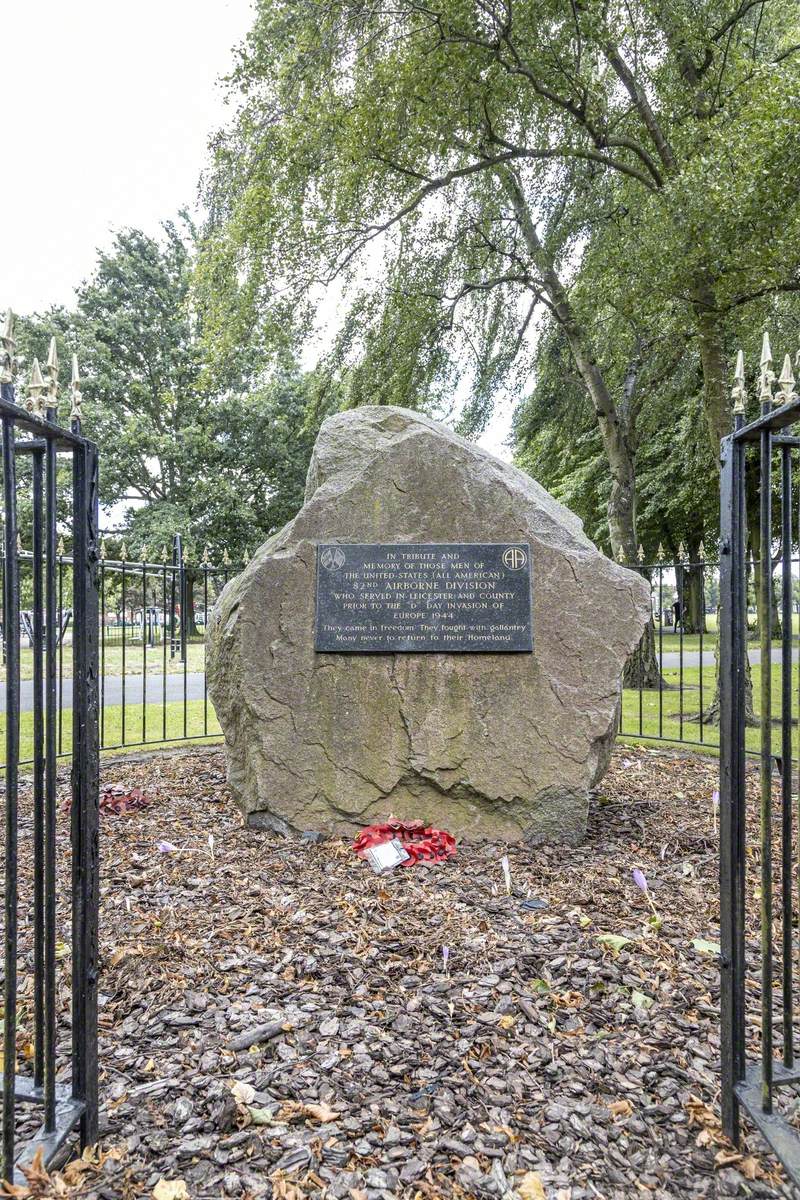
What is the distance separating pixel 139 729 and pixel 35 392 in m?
7.37

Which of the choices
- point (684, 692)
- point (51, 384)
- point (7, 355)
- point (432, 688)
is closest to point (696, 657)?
point (684, 692)

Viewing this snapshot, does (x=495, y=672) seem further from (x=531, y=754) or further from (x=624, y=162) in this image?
(x=624, y=162)

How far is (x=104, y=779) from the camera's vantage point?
18.7 feet

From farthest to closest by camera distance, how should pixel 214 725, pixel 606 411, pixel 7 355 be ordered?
pixel 606 411 → pixel 214 725 → pixel 7 355

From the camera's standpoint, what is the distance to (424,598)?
4270 millimetres

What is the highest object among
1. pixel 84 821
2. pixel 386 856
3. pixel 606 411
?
pixel 606 411

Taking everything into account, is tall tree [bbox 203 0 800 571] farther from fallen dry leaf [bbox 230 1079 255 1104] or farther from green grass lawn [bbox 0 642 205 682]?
green grass lawn [bbox 0 642 205 682]

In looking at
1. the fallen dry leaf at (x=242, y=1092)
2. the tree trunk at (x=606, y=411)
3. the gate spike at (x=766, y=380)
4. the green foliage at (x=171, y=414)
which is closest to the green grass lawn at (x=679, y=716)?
the tree trunk at (x=606, y=411)

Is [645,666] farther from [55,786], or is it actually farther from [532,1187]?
[55,786]

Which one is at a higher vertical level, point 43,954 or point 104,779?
point 43,954

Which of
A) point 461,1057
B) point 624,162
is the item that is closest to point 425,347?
point 624,162

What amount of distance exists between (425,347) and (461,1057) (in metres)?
9.46

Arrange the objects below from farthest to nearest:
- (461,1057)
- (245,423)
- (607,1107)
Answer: (245,423), (461,1057), (607,1107)

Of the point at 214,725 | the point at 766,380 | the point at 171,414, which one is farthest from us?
the point at 171,414
